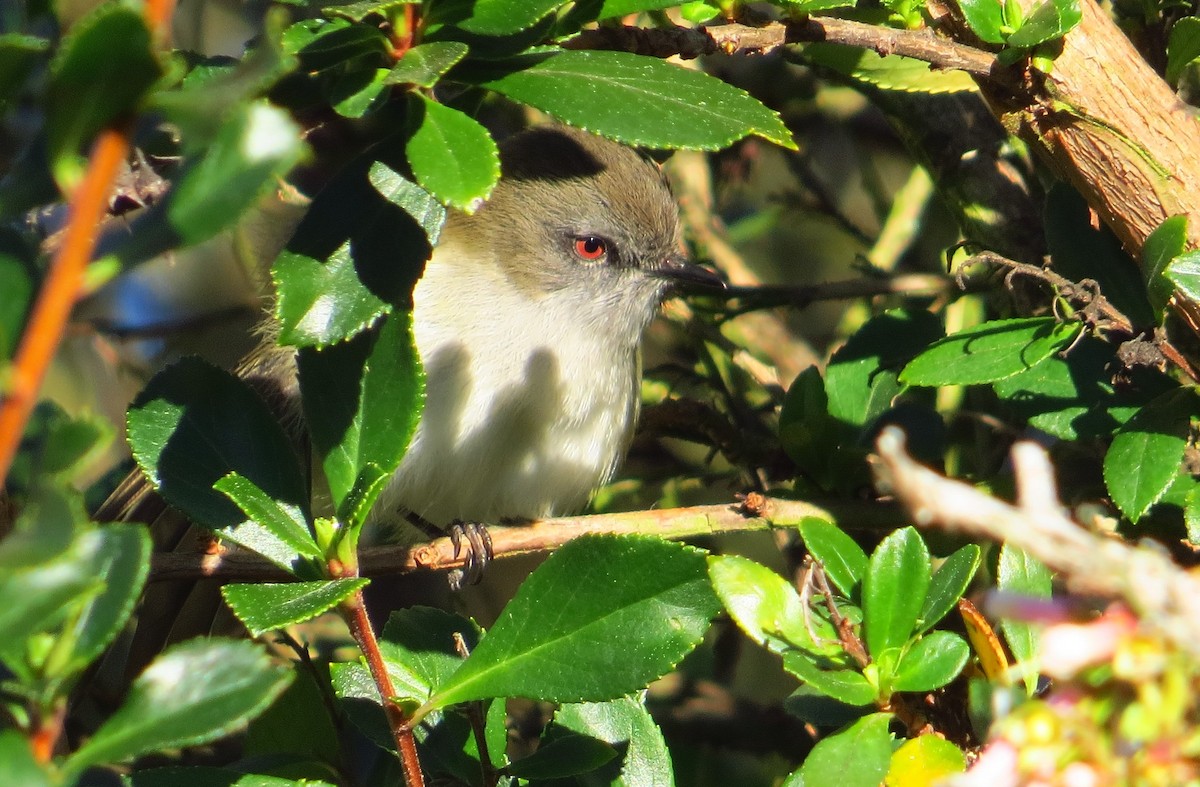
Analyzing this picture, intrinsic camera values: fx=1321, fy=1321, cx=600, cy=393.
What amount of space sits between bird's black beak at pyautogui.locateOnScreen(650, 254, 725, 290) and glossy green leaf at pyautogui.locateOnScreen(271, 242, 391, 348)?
184 cm

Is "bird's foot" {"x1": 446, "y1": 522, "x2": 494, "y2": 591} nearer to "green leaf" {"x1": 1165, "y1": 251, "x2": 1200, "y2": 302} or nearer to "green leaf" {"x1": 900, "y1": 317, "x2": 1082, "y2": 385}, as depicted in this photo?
"green leaf" {"x1": 900, "y1": 317, "x2": 1082, "y2": 385}

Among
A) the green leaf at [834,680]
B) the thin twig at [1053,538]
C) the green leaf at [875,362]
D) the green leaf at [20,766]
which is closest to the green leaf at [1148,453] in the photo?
the green leaf at [834,680]

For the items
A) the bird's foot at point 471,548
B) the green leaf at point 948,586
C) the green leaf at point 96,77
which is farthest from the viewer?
the bird's foot at point 471,548

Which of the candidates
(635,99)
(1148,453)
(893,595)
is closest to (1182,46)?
(1148,453)

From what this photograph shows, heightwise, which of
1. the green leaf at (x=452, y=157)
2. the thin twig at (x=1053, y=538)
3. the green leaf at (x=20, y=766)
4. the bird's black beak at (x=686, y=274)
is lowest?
the bird's black beak at (x=686, y=274)

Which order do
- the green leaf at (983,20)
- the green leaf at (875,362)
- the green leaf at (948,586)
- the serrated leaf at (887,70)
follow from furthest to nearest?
the green leaf at (875,362)
the serrated leaf at (887,70)
the green leaf at (983,20)
the green leaf at (948,586)

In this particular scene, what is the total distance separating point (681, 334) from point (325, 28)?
2473mm

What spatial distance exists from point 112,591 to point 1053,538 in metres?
0.75

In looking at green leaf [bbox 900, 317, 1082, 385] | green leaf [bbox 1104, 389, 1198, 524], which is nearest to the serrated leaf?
green leaf [bbox 900, 317, 1082, 385]

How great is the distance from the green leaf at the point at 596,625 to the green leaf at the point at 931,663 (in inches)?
9.6

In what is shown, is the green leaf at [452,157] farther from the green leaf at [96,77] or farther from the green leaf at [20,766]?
the green leaf at [20,766]

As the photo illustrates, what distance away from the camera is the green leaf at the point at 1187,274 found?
1.66 m

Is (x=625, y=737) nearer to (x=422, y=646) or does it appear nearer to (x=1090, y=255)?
(x=422, y=646)

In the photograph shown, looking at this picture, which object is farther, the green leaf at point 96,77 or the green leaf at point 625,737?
the green leaf at point 625,737
